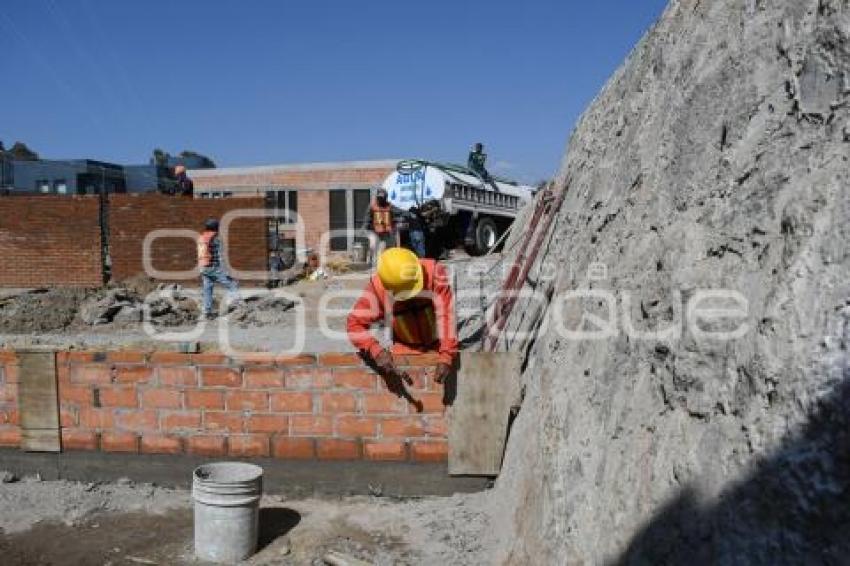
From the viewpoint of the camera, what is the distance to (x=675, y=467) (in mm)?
1954

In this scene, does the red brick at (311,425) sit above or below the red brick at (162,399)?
below

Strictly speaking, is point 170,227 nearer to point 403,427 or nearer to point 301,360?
point 301,360

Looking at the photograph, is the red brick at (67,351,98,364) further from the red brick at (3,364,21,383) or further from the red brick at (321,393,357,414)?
the red brick at (321,393,357,414)

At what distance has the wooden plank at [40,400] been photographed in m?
4.15

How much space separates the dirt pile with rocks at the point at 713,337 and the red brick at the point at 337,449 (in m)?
0.84

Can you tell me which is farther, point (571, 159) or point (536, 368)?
point (571, 159)

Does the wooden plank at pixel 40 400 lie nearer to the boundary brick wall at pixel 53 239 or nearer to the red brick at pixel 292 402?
the red brick at pixel 292 402

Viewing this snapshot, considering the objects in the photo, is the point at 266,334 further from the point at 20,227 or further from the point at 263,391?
the point at 20,227

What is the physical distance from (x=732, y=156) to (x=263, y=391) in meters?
2.72

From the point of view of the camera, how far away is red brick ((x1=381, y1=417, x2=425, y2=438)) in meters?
3.90

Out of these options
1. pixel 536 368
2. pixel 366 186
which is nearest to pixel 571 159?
pixel 536 368

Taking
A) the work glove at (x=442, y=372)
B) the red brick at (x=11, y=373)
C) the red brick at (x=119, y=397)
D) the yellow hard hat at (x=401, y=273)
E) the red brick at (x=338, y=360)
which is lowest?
the red brick at (x=119, y=397)

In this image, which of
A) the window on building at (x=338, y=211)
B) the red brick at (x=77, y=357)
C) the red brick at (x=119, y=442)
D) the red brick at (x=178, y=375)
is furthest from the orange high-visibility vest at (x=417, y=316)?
the window on building at (x=338, y=211)

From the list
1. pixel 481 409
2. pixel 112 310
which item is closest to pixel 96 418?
pixel 481 409
